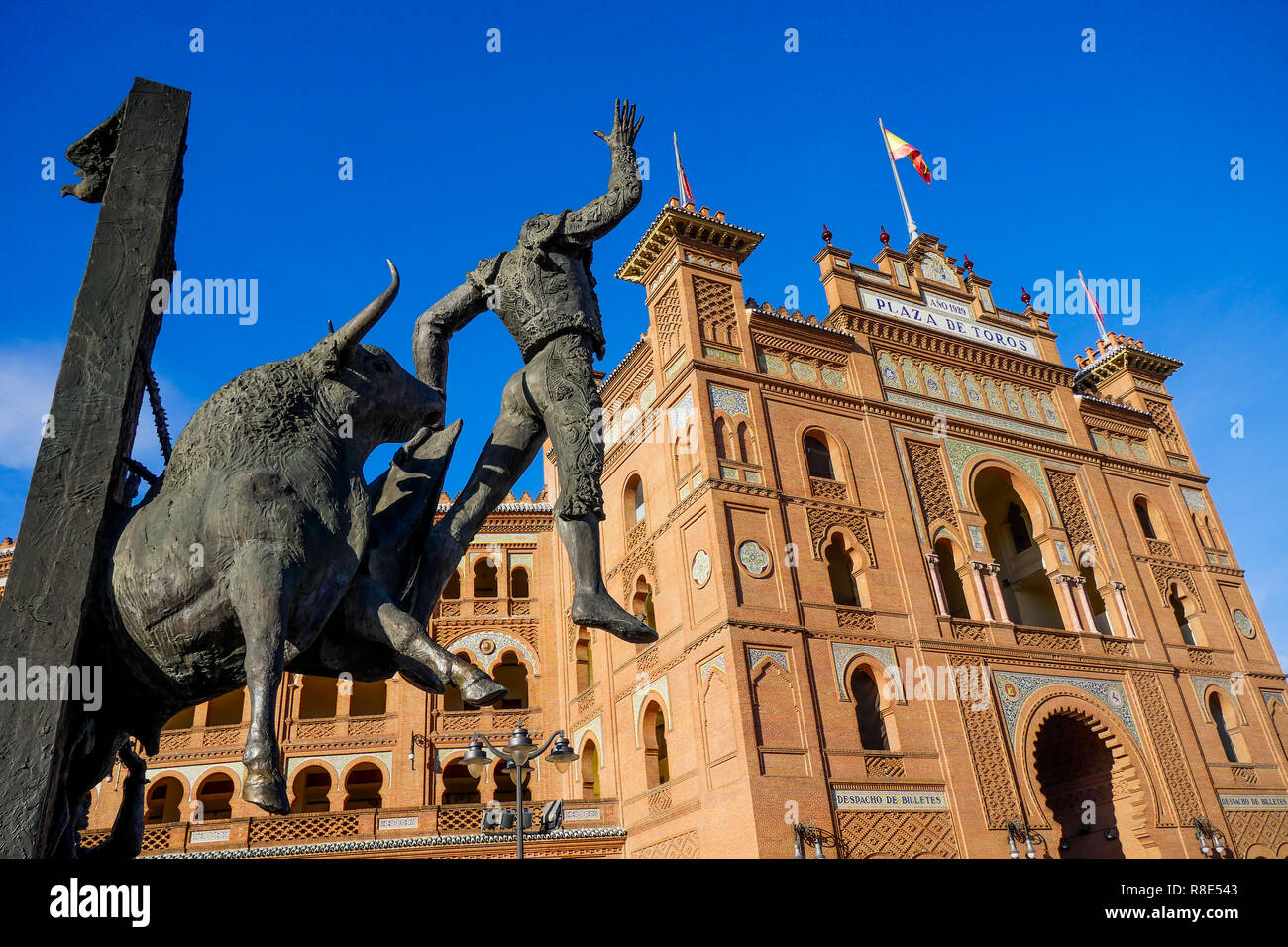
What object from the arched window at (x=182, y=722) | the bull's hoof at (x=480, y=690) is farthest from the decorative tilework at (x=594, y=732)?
the bull's hoof at (x=480, y=690)

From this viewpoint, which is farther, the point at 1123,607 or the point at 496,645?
the point at 496,645

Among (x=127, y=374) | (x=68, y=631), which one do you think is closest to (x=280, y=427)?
(x=127, y=374)

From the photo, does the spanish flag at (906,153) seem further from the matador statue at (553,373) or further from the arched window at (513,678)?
the matador statue at (553,373)

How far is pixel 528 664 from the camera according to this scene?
21.4 m

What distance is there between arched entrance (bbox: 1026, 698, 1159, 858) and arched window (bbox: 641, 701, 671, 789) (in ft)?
22.1

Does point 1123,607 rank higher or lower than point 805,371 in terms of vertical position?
lower

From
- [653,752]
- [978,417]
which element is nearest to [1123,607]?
[978,417]

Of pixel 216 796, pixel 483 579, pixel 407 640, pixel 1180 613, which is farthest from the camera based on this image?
pixel 483 579

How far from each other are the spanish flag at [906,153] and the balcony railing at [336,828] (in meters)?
16.8

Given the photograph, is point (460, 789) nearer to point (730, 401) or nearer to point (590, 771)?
point (590, 771)

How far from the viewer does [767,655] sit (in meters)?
15.6

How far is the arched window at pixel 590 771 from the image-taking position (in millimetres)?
19562

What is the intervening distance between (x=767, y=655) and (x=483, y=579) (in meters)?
9.64
